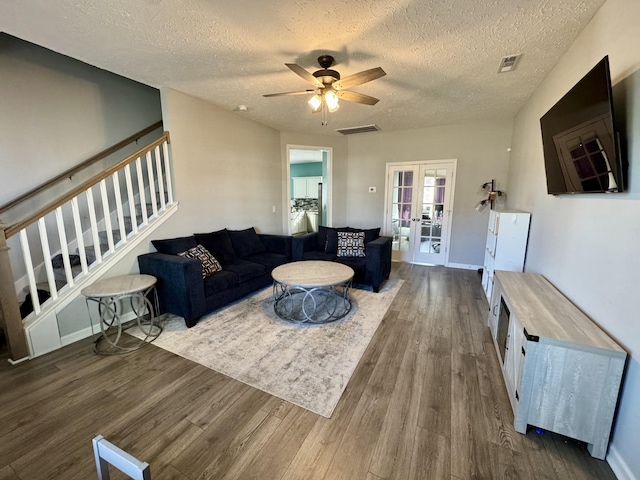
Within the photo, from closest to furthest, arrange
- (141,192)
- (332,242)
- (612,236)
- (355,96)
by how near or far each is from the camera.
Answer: (612,236) < (355,96) < (141,192) < (332,242)

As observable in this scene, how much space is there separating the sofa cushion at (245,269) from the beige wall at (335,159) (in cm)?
192

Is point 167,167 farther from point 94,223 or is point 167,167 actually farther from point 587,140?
point 587,140

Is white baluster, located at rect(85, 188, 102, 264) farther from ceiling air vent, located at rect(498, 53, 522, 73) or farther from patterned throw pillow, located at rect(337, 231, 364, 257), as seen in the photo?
ceiling air vent, located at rect(498, 53, 522, 73)

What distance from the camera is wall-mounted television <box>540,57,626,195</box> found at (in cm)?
141

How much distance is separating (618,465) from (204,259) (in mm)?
3476

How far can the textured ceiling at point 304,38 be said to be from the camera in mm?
1782

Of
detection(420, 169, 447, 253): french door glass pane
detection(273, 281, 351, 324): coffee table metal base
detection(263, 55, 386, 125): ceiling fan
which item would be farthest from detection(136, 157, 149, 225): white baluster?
detection(420, 169, 447, 253): french door glass pane

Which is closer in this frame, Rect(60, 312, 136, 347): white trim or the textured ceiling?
the textured ceiling

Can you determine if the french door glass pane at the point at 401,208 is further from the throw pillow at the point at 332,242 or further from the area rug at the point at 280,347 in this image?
the area rug at the point at 280,347

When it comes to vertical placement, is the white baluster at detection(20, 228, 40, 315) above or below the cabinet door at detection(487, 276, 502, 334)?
above

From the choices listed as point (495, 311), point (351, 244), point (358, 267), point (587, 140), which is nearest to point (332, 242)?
point (351, 244)

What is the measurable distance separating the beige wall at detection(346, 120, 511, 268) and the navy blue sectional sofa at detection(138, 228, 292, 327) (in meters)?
2.55

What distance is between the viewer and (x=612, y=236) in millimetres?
1515

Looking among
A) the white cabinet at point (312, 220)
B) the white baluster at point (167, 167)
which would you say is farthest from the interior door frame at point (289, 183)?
the white cabinet at point (312, 220)
